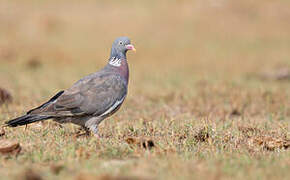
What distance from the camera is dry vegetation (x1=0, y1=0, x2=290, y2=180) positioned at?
15.1 feet

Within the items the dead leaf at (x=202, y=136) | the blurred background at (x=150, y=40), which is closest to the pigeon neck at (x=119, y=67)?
the dead leaf at (x=202, y=136)

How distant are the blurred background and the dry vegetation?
→ 0.15 ft

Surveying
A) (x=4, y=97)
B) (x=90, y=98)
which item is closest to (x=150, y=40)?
(x=4, y=97)

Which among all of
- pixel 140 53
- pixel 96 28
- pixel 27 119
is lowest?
pixel 27 119

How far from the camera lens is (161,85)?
471 inches

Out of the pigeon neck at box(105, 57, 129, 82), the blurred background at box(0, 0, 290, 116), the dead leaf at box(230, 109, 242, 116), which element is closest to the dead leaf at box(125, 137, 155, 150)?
the pigeon neck at box(105, 57, 129, 82)

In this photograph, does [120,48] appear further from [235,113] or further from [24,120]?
[235,113]

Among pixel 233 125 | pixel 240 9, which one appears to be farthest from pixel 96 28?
pixel 233 125

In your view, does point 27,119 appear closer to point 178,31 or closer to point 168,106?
point 168,106

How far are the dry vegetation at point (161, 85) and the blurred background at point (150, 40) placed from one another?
0.04 m

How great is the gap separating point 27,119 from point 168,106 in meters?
4.03

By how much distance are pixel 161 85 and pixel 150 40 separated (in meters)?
8.29

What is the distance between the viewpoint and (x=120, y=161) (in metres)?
4.69

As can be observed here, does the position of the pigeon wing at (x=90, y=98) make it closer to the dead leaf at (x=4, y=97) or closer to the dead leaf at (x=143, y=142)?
the dead leaf at (x=143, y=142)
